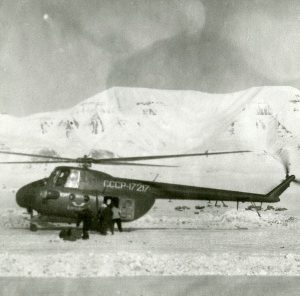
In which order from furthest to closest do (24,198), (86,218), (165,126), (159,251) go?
1. (165,126)
2. (24,198)
3. (86,218)
4. (159,251)

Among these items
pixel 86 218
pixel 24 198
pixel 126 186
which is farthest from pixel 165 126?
pixel 86 218

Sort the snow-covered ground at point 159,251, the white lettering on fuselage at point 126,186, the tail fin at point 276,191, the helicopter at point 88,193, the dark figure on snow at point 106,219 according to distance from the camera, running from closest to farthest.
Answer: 1. the snow-covered ground at point 159,251
2. the helicopter at point 88,193
3. the dark figure on snow at point 106,219
4. the white lettering on fuselage at point 126,186
5. the tail fin at point 276,191

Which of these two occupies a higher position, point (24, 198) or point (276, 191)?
point (276, 191)

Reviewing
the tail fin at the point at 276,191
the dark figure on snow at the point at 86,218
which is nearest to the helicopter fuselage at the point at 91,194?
the dark figure on snow at the point at 86,218

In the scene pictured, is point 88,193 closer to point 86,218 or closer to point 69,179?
point 69,179

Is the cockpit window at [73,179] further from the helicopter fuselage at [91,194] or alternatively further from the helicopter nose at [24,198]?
the helicopter nose at [24,198]

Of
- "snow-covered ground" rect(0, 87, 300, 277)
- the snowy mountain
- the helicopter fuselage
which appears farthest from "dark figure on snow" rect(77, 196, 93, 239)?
the snowy mountain
